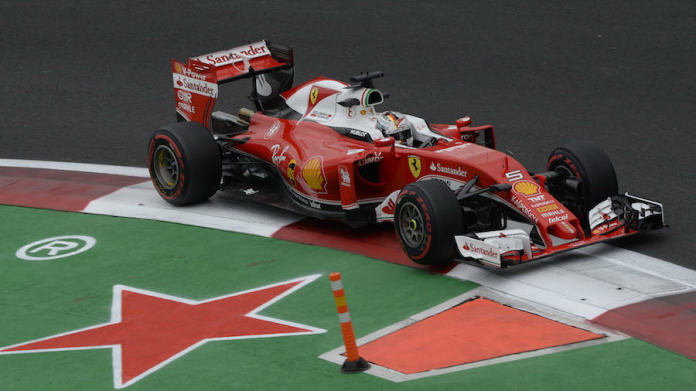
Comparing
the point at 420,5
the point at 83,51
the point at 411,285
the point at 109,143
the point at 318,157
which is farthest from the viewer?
the point at 420,5

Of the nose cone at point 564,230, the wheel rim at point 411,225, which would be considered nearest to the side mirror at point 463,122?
the wheel rim at point 411,225

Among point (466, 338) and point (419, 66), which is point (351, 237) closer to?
point (466, 338)

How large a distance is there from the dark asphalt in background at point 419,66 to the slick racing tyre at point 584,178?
1054 mm

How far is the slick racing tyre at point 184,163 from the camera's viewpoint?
1162 cm

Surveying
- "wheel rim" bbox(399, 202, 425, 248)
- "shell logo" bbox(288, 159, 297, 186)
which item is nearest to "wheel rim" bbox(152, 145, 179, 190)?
"shell logo" bbox(288, 159, 297, 186)

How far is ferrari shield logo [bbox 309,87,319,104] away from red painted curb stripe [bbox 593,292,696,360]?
13.6 feet

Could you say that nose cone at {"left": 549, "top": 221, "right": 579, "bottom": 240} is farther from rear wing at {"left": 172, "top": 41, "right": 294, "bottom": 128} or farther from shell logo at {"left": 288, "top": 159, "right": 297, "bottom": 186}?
rear wing at {"left": 172, "top": 41, "right": 294, "bottom": 128}

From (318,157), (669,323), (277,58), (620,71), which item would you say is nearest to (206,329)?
(318,157)

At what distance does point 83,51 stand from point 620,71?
8166 millimetres

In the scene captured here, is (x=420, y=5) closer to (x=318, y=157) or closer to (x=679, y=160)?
(x=679, y=160)

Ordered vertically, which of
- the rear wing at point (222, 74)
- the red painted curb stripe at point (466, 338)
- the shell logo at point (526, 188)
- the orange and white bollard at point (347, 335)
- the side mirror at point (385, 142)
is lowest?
the red painted curb stripe at point (466, 338)

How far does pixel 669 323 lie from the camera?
28.7ft

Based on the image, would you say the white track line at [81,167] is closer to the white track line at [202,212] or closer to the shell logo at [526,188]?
the white track line at [202,212]

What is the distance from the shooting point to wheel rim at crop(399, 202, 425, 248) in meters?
9.78
